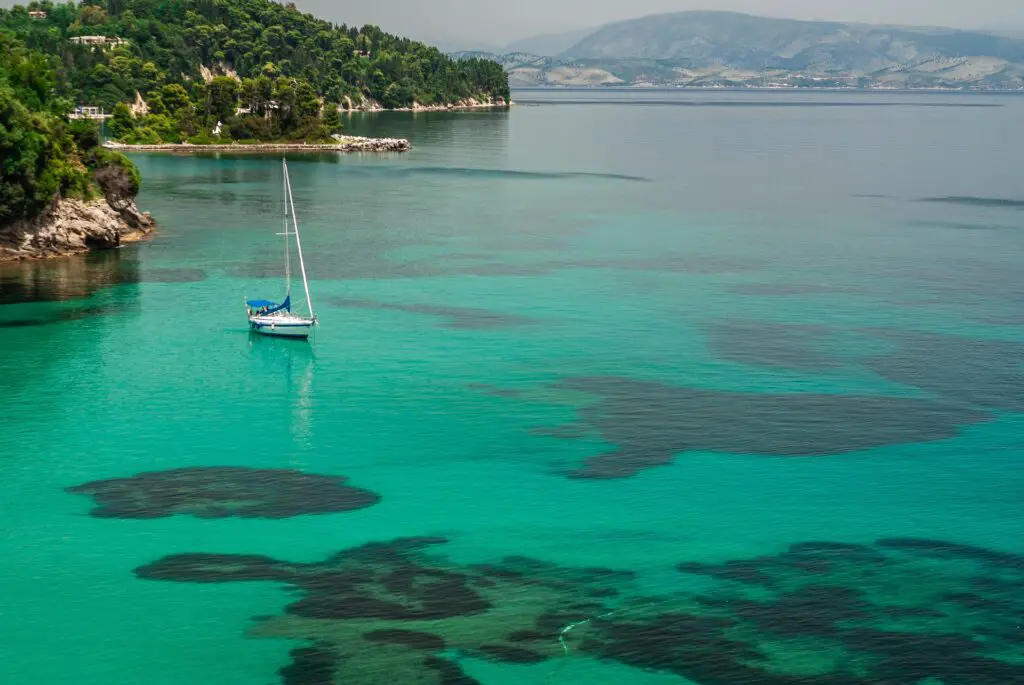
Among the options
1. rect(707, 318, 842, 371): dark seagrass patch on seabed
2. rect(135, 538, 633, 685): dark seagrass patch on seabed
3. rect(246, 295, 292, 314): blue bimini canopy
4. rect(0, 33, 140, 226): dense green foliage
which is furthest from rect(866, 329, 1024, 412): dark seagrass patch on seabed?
rect(0, 33, 140, 226): dense green foliage

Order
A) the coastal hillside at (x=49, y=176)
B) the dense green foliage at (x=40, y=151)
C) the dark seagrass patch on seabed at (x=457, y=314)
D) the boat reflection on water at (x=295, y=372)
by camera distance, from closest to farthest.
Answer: the boat reflection on water at (x=295, y=372), the dark seagrass patch on seabed at (x=457, y=314), the dense green foliage at (x=40, y=151), the coastal hillside at (x=49, y=176)

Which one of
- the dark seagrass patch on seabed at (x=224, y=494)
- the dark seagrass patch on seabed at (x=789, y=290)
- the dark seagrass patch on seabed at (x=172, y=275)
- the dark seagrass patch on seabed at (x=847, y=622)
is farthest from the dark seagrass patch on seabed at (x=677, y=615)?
the dark seagrass patch on seabed at (x=172, y=275)

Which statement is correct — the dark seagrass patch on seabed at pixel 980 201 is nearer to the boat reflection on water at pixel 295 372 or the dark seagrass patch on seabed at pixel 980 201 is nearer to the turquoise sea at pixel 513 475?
the turquoise sea at pixel 513 475

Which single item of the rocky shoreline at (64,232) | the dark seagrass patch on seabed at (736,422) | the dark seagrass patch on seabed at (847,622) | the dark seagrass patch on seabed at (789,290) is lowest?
the dark seagrass patch on seabed at (847,622)

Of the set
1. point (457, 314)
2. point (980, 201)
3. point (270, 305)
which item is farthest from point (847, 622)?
point (980, 201)

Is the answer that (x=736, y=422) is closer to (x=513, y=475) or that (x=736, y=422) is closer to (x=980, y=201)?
(x=513, y=475)

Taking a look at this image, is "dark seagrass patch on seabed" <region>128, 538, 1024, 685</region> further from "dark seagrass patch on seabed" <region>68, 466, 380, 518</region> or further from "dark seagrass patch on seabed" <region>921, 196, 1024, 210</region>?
"dark seagrass patch on seabed" <region>921, 196, 1024, 210</region>

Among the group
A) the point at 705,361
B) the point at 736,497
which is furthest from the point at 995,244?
the point at 736,497
